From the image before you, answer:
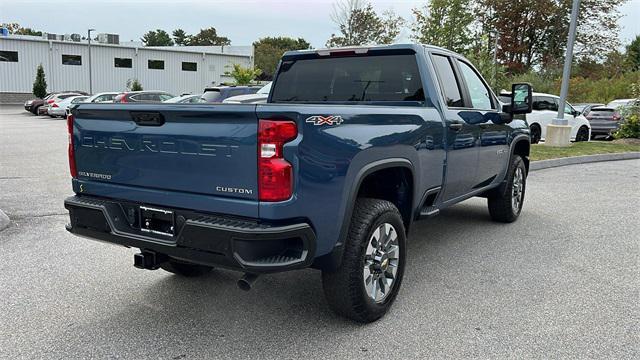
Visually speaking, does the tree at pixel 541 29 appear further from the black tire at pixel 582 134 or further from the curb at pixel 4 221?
the curb at pixel 4 221

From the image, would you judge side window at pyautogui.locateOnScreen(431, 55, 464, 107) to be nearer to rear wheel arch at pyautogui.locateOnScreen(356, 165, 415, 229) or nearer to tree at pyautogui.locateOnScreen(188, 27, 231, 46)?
rear wheel arch at pyautogui.locateOnScreen(356, 165, 415, 229)

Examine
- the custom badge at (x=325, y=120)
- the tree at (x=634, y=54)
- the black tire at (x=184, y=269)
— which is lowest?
the black tire at (x=184, y=269)

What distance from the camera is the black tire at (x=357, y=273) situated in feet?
11.2

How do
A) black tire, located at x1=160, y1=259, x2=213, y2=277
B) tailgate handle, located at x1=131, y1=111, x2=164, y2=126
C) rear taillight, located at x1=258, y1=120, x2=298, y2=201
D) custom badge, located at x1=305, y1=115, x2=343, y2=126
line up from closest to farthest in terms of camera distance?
1. rear taillight, located at x1=258, y1=120, x2=298, y2=201
2. custom badge, located at x1=305, y1=115, x2=343, y2=126
3. tailgate handle, located at x1=131, y1=111, x2=164, y2=126
4. black tire, located at x1=160, y1=259, x2=213, y2=277

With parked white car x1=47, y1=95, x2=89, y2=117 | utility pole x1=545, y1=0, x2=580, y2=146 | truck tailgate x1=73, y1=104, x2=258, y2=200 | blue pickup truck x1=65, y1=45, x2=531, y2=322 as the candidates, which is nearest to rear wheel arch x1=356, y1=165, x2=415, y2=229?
blue pickup truck x1=65, y1=45, x2=531, y2=322

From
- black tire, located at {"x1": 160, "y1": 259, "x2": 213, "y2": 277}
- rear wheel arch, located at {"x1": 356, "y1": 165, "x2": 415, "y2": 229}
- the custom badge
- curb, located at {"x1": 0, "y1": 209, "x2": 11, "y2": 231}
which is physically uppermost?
the custom badge

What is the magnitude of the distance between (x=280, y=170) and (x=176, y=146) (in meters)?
0.69

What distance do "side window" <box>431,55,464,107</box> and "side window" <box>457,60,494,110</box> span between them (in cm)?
30

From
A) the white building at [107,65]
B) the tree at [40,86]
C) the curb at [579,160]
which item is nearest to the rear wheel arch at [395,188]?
the curb at [579,160]

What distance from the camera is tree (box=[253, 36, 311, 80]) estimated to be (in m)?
63.4

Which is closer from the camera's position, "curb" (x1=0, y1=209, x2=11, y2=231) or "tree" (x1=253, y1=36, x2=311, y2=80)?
"curb" (x1=0, y1=209, x2=11, y2=231)

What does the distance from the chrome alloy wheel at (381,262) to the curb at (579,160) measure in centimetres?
838

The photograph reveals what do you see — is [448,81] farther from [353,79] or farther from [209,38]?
[209,38]

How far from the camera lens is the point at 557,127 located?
1435 centimetres
